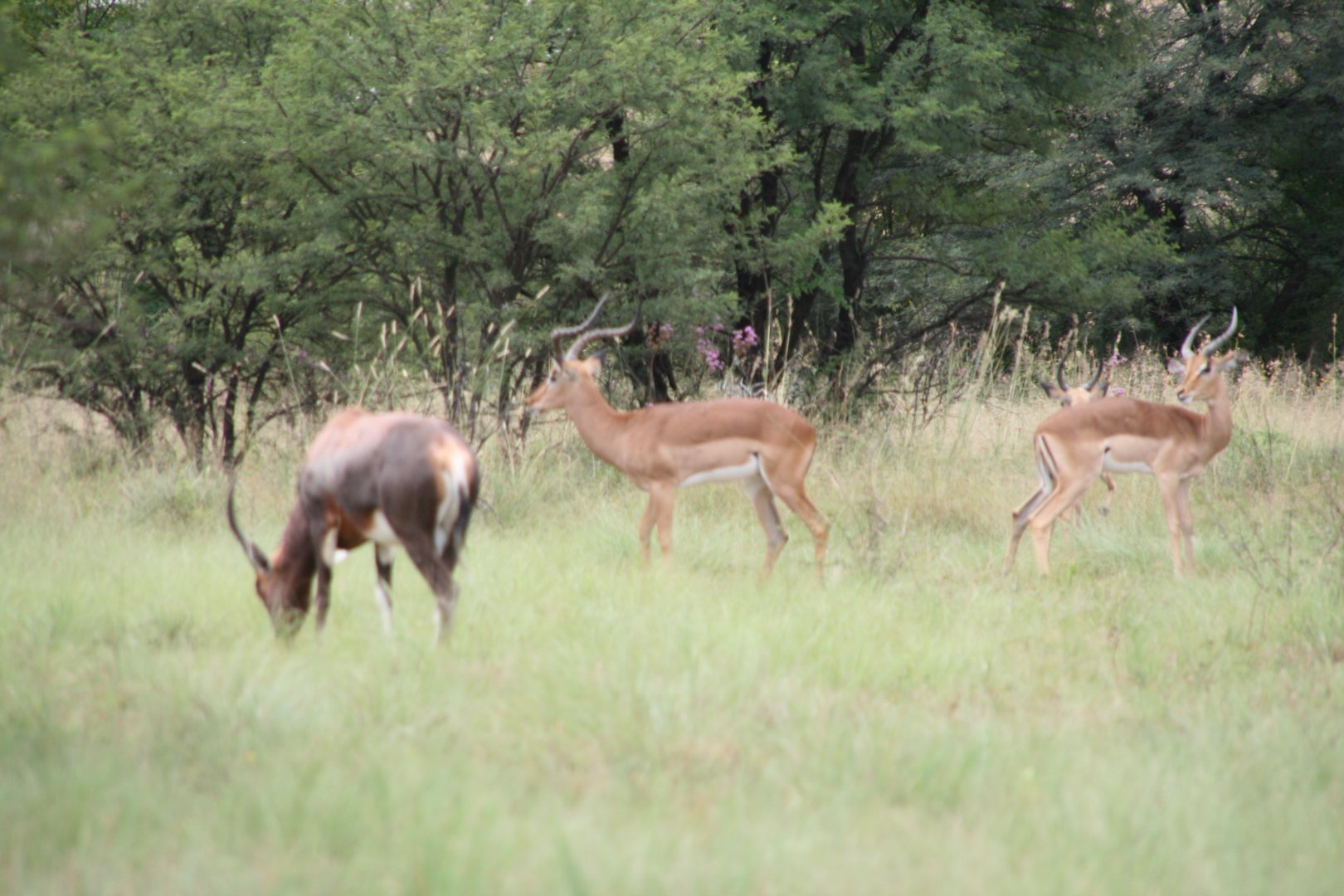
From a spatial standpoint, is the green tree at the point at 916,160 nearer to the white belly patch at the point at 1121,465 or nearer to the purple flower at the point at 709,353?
the purple flower at the point at 709,353

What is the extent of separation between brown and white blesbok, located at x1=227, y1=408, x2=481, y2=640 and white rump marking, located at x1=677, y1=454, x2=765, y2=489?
2.53m

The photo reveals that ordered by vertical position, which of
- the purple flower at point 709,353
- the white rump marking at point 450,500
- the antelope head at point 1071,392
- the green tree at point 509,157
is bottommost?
the purple flower at point 709,353

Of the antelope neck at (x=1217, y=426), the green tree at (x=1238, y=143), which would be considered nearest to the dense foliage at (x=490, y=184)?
the antelope neck at (x=1217, y=426)

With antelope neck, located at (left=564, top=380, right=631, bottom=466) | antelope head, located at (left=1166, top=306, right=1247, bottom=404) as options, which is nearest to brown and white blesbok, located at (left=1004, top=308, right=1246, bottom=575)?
antelope head, located at (left=1166, top=306, right=1247, bottom=404)

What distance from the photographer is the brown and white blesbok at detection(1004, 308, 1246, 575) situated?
7.83 meters

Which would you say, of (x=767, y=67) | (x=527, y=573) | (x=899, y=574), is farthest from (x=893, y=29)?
(x=527, y=573)

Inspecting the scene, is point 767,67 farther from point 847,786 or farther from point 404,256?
point 847,786

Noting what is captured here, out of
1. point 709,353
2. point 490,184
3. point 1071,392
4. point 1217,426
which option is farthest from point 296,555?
point 709,353

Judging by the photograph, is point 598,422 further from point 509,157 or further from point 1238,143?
point 1238,143

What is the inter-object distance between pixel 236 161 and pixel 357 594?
18.4 feet

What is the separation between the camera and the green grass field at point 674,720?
313 cm

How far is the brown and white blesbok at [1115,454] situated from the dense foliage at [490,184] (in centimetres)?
305

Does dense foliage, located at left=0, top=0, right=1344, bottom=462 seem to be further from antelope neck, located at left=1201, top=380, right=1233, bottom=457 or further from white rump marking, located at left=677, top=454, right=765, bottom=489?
antelope neck, located at left=1201, top=380, right=1233, bottom=457

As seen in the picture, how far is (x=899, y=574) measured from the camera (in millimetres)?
7215
